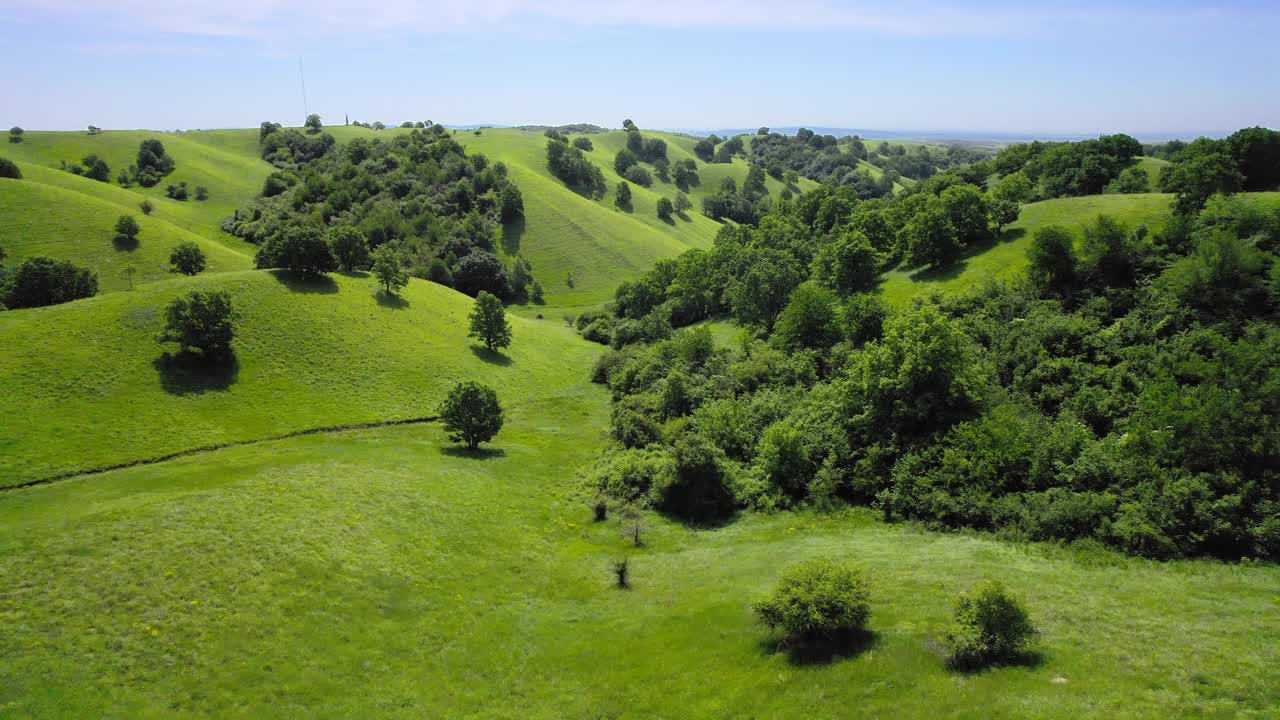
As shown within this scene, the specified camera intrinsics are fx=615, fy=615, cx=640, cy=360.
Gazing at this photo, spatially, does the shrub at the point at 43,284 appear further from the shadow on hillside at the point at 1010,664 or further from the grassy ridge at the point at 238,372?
the shadow on hillside at the point at 1010,664

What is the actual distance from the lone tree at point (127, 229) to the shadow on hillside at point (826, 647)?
131m

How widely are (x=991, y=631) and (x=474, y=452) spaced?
52403 mm

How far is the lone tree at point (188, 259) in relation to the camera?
98.2 metres

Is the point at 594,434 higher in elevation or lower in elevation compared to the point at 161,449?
lower

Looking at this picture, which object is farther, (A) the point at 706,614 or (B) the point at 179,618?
(A) the point at 706,614

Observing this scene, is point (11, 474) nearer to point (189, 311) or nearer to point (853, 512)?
point (189, 311)

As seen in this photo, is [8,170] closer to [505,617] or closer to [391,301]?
[391,301]

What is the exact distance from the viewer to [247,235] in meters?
150

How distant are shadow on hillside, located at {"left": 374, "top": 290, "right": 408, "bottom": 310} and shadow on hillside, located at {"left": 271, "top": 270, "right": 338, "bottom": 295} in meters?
6.30

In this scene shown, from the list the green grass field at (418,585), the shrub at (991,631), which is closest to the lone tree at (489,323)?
the green grass field at (418,585)

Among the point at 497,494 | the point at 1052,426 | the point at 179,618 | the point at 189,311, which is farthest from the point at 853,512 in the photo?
the point at 189,311

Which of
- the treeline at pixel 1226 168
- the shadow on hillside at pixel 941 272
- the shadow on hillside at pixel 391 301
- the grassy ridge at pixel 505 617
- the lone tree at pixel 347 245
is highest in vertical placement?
the treeline at pixel 1226 168

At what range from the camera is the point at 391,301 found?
96688 mm

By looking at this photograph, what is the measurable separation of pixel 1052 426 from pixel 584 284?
401 feet
